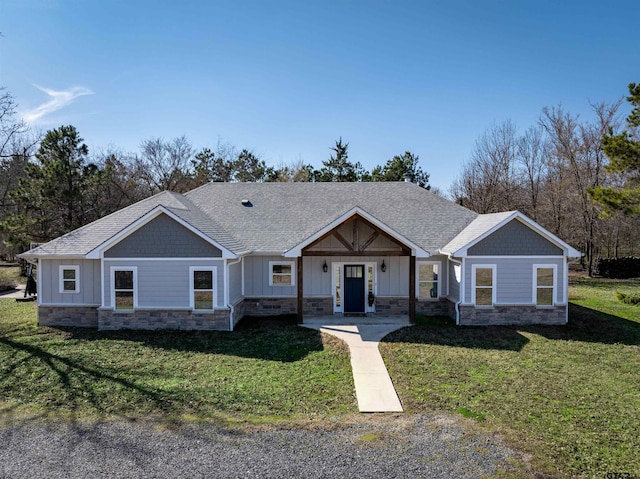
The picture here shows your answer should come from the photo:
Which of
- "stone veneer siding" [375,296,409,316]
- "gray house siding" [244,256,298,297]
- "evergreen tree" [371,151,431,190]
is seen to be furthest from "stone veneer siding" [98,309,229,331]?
"evergreen tree" [371,151,431,190]

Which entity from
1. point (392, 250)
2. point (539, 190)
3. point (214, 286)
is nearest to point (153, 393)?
point (214, 286)

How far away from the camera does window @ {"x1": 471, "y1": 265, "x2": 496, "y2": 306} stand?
573 inches

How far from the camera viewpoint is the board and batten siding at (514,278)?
14.5 meters

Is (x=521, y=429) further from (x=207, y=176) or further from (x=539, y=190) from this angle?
(x=207, y=176)

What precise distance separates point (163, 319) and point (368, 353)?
6.82 meters

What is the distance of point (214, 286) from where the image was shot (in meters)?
13.8

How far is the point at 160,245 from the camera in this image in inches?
544

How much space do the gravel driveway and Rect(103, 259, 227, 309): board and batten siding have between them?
22.3ft

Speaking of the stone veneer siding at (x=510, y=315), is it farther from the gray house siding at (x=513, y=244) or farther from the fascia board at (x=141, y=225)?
the fascia board at (x=141, y=225)

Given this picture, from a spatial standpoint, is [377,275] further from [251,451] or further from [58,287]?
[58,287]

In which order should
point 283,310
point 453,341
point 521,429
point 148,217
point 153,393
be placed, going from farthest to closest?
point 283,310, point 148,217, point 453,341, point 153,393, point 521,429

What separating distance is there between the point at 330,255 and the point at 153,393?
7.71m

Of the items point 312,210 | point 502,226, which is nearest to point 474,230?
point 502,226

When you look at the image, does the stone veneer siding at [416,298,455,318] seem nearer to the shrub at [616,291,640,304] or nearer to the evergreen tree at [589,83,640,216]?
the evergreen tree at [589,83,640,216]
